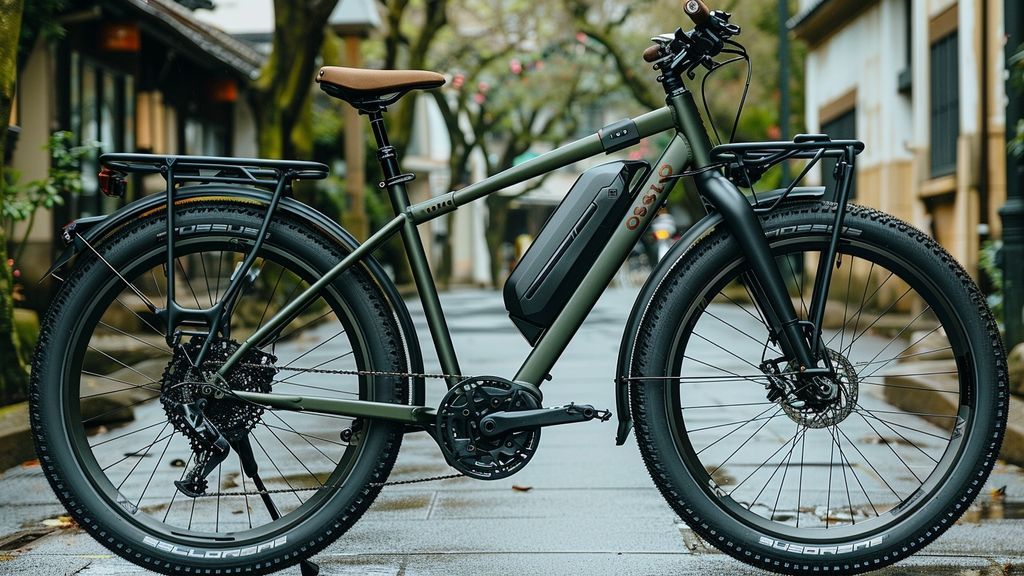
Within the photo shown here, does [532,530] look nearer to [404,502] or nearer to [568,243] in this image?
[404,502]

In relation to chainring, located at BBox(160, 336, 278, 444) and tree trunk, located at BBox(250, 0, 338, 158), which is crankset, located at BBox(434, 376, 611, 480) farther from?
tree trunk, located at BBox(250, 0, 338, 158)

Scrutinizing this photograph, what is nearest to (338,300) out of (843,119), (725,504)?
(725,504)

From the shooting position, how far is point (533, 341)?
3.49 metres

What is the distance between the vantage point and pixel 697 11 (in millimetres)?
3352

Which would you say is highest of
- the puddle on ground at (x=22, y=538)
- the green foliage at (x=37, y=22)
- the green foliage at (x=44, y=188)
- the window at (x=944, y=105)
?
the window at (x=944, y=105)

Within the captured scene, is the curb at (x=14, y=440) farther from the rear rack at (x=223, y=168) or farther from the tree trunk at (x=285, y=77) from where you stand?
the tree trunk at (x=285, y=77)

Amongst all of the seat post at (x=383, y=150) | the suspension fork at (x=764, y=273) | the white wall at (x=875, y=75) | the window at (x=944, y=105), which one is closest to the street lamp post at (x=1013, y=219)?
the suspension fork at (x=764, y=273)

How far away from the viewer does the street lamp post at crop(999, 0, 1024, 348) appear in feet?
25.1

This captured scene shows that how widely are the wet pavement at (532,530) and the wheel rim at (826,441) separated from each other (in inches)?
10.1

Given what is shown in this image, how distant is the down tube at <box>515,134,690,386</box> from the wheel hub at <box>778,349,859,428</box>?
0.56m

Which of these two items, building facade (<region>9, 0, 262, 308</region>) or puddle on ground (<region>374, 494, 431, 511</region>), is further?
building facade (<region>9, 0, 262, 308</region>)

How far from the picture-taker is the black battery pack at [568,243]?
3453mm

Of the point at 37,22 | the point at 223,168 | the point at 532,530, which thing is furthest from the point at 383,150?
the point at 37,22

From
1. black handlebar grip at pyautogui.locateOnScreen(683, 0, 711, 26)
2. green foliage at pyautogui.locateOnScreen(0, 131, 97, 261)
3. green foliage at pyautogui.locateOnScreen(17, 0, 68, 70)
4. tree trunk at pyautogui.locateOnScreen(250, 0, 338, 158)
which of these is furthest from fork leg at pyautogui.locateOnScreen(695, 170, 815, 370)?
tree trunk at pyautogui.locateOnScreen(250, 0, 338, 158)
